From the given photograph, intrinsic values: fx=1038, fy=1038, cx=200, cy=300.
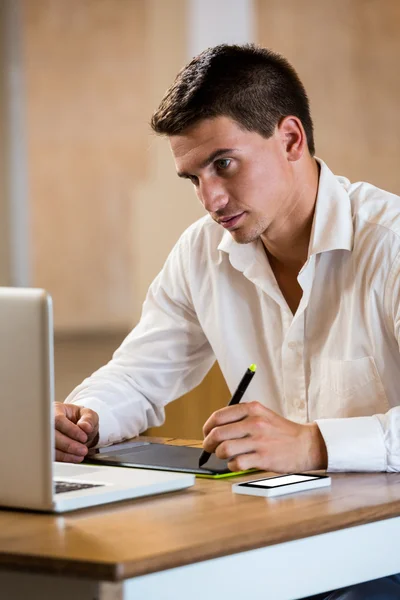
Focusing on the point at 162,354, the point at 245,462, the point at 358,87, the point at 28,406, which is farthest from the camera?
the point at 358,87

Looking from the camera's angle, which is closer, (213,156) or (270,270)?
(213,156)

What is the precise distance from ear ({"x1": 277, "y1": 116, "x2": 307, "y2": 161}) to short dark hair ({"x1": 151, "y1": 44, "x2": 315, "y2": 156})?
20 millimetres

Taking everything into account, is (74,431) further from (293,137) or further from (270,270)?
(293,137)

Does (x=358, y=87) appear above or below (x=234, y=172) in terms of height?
above

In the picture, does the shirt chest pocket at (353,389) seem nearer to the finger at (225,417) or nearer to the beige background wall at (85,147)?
the finger at (225,417)

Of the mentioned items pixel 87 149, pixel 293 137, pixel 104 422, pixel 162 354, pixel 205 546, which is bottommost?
A: pixel 205 546

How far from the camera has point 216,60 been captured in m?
Answer: 1.86

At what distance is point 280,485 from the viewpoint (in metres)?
1.31

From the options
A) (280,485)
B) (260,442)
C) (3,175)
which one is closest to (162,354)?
(260,442)

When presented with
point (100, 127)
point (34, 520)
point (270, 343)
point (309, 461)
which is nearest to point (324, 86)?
point (100, 127)

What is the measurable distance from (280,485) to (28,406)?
35 cm

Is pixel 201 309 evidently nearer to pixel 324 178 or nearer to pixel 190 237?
pixel 190 237

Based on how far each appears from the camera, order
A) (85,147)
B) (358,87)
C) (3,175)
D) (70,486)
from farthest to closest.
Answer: (85,147), (3,175), (358,87), (70,486)

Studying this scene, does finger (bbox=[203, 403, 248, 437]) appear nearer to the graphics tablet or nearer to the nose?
the graphics tablet
